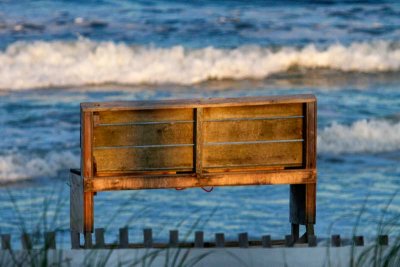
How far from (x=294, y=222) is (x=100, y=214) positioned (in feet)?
11.1

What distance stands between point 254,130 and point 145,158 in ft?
2.46

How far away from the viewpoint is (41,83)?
2012cm

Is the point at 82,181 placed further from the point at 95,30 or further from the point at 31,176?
the point at 95,30

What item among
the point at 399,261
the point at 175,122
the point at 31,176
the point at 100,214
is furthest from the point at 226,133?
the point at 31,176

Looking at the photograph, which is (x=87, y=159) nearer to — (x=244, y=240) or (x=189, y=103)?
(x=189, y=103)

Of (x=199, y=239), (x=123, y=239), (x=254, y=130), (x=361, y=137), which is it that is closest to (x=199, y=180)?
(x=254, y=130)

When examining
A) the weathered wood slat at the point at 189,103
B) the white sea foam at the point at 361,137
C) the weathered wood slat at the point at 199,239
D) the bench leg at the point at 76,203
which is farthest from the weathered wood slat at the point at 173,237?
the white sea foam at the point at 361,137

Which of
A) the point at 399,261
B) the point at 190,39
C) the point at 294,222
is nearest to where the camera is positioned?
the point at 399,261

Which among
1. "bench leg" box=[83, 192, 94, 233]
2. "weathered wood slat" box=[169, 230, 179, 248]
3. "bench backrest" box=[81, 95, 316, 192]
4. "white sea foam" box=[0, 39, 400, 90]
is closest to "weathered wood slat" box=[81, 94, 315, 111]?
"bench backrest" box=[81, 95, 316, 192]

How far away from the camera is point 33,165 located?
14570mm

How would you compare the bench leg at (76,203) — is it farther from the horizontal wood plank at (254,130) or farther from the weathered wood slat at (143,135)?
the horizontal wood plank at (254,130)

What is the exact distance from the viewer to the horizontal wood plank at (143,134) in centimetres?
810

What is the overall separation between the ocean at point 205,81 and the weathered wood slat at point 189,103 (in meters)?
2.33

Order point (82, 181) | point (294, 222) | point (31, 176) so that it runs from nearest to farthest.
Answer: point (82, 181) < point (294, 222) < point (31, 176)
